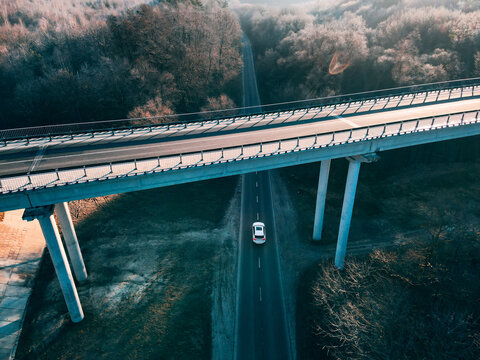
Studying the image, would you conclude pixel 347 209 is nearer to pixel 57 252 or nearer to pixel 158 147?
pixel 158 147

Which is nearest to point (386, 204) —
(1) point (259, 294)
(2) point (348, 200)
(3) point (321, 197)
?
(3) point (321, 197)

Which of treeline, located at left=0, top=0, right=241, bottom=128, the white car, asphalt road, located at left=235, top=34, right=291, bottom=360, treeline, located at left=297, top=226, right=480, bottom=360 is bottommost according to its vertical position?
asphalt road, located at left=235, top=34, right=291, bottom=360

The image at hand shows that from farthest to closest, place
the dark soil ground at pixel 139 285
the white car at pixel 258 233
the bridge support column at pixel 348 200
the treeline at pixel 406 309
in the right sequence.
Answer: the white car at pixel 258 233 < the bridge support column at pixel 348 200 < the dark soil ground at pixel 139 285 < the treeline at pixel 406 309

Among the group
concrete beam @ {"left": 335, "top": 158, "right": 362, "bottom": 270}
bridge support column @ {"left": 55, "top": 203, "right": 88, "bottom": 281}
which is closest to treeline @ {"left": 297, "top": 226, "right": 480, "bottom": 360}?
concrete beam @ {"left": 335, "top": 158, "right": 362, "bottom": 270}

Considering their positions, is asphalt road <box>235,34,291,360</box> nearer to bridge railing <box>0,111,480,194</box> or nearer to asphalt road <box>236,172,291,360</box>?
asphalt road <box>236,172,291,360</box>

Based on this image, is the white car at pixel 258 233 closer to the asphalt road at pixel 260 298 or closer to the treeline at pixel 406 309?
the asphalt road at pixel 260 298

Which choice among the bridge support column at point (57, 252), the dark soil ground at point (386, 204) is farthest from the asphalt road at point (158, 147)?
the dark soil ground at point (386, 204)
